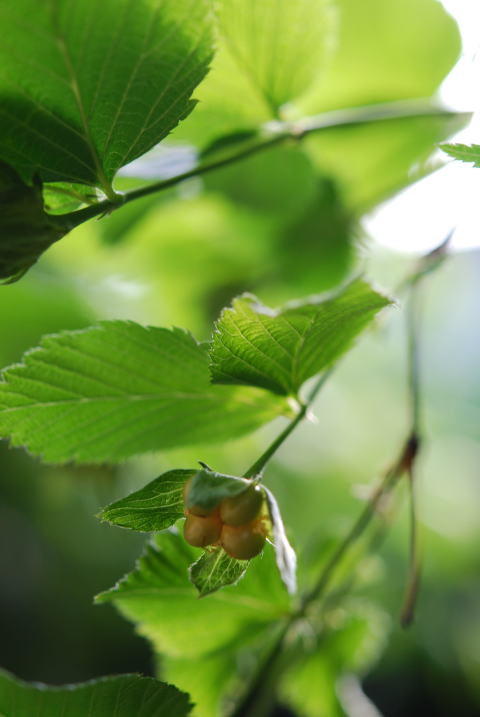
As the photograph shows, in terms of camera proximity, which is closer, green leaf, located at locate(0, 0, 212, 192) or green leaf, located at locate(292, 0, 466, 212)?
green leaf, located at locate(0, 0, 212, 192)

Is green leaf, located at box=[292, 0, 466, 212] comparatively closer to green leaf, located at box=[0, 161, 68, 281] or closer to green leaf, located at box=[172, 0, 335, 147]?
green leaf, located at box=[172, 0, 335, 147]

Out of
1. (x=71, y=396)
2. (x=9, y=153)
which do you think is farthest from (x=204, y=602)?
(x=9, y=153)

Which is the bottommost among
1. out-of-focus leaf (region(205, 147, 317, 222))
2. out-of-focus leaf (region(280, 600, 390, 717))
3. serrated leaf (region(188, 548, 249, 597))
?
out-of-focus leaf (region(280, 600, 390, 717))

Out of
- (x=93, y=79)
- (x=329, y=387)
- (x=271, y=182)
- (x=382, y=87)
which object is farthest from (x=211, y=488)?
(x=329, y=387)

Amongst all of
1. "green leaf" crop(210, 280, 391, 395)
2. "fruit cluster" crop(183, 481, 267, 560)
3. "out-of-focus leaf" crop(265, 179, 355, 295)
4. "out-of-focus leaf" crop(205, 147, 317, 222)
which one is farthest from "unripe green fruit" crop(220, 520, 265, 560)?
"out-of-focus leaf" crop(265, 179, 355, 295)

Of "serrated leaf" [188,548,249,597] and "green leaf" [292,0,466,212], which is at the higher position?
"green leaf" [292,0,466,212]

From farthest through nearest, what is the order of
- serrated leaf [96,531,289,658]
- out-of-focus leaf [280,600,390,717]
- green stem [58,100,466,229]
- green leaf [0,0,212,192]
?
out-of-focus leaf [280,600,390,717] < serrated leaf [96,531,289,658] < green stem [58,100,466,229] < green leaf [0,0,212,192]

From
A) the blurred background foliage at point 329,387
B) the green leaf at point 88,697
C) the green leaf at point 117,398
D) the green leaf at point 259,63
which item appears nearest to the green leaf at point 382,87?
the blurred background foliage at point 329,387
